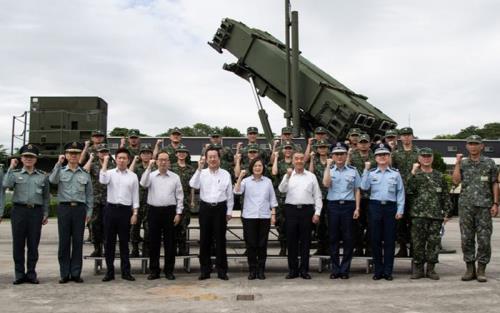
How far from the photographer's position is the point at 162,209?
646cm

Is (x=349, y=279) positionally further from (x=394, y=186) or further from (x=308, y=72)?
(x=308, y=72)

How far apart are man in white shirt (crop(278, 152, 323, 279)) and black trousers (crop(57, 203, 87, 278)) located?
2.47 metres

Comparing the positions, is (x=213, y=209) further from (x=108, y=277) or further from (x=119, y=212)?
(x=108, y=277)

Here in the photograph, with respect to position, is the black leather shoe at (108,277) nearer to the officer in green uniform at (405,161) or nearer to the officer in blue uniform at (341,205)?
the officer in blue uniform at (341,205)

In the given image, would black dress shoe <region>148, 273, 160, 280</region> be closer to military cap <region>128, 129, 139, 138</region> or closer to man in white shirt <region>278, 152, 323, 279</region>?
man in white shirt <region>278, 152, 323, 279</region>

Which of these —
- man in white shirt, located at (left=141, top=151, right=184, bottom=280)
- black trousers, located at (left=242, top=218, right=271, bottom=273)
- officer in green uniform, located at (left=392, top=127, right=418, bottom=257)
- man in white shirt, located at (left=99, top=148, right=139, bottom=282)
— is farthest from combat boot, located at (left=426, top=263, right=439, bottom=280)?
man in white shirt, located at (left=99, top=148, right=139, bottom=282)

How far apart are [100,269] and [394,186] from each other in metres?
3.91

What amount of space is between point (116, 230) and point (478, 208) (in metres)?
4.36

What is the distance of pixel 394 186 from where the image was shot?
657 cm

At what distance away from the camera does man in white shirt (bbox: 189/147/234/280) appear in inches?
254

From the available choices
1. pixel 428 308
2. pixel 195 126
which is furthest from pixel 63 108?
pixel 195 126

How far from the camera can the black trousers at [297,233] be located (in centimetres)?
655

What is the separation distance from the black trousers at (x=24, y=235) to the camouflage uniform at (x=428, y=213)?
4.53 metres

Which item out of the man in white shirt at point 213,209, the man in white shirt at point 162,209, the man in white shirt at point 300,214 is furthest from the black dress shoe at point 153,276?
the man in white shirt at point 300,214
